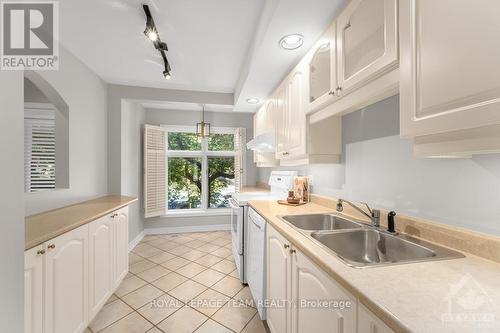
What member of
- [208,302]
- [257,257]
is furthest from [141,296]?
[257,257]

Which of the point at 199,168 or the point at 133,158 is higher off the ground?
the point at 133,158

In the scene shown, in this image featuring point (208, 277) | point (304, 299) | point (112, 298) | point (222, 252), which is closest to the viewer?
point (304, 299)

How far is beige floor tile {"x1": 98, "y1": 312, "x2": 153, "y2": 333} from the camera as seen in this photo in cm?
173

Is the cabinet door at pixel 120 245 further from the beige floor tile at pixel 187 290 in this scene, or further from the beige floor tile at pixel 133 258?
the beige floor tile at pixel 187 290

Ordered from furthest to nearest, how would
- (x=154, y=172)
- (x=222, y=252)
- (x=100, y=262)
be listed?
1. (x=154, y=172)
2. (x=222, y=252)
3. (x=100, y=262)

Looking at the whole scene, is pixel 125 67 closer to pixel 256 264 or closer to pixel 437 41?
pixel 256 264

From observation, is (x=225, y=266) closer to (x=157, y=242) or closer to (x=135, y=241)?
(x=157, y=242)

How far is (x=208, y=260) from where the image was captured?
9.84 feet

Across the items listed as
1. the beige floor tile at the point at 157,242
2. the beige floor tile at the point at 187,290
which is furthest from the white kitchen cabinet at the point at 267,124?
the beige floor tile at the point at 157,242

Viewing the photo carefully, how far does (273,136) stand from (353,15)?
144cm

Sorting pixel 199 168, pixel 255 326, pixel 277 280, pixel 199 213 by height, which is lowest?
pixel 255 326

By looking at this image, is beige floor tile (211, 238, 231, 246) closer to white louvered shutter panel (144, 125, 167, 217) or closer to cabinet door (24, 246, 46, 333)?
white louvered shutter panel (144, 125, 167, 217)

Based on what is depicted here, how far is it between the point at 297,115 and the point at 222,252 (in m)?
2.37

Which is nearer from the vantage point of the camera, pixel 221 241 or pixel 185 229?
pixel 221 241
